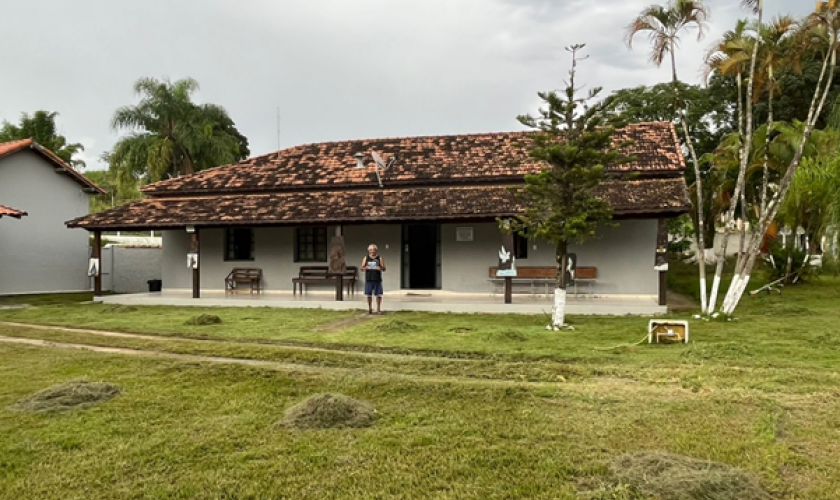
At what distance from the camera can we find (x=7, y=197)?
1780cm

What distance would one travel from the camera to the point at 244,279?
16.3 metres

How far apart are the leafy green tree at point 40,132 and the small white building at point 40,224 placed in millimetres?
8115

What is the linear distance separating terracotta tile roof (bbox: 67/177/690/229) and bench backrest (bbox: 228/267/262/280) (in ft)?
6.14

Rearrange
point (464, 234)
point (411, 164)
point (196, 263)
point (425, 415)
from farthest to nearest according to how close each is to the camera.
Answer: point (411, 164), point (464, 234), point (196, 263), point (425, 415)

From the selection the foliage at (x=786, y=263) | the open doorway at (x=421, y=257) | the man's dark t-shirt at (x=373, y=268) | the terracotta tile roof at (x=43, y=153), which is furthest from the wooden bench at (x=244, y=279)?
the foliage at (x=786, y=263)

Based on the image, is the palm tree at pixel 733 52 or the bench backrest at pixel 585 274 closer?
the palm tree at pixel 733 52

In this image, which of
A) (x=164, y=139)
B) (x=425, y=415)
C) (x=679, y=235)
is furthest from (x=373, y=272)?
(x=679, y=235)

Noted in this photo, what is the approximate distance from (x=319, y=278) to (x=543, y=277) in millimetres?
5778

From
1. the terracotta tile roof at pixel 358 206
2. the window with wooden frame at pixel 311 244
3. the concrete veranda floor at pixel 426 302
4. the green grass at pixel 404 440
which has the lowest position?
the green grass at pixel 404 440

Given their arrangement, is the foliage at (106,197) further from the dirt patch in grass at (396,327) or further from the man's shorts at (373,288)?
the dirt patch in grass at (396,327)

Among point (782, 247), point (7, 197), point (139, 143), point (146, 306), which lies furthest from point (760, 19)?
point (139, 143)

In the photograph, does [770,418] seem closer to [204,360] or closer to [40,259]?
[204,360]

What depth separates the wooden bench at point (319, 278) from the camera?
15617mm

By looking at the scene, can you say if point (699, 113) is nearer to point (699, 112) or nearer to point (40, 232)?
point (699, 112)
